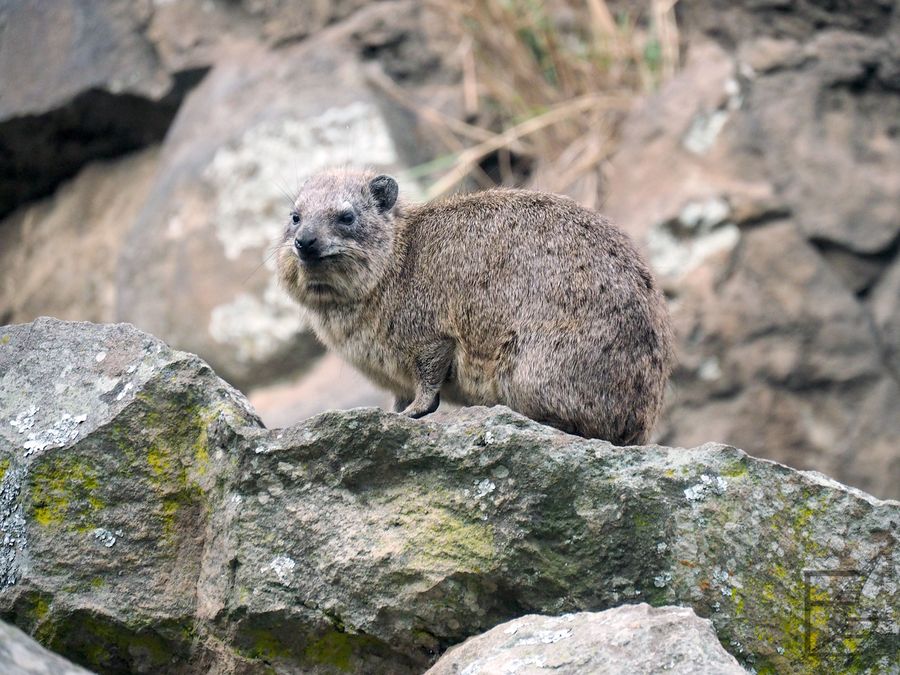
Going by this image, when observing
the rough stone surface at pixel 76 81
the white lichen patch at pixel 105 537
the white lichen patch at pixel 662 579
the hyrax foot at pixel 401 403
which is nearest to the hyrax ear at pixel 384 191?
the hyrax foot at pixel 401 403

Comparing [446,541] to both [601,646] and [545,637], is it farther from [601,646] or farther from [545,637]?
[601,646]

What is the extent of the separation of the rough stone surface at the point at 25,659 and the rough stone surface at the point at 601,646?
1.37m

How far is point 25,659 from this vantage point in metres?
3.72

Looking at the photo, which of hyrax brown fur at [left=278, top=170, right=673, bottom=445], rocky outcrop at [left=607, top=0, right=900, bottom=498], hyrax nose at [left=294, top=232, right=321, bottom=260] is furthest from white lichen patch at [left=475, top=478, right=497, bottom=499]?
rocky outcrop at [left=607, top=0, right=900, bottom=498]

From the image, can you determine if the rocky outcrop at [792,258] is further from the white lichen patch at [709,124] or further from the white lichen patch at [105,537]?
the white lichen patch at [105,537]

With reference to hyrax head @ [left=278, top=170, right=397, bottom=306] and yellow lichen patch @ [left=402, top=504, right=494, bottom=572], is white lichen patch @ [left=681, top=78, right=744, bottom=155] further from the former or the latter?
yellow lichen patch @ [left=402, top=504, right=494, bottom=572]

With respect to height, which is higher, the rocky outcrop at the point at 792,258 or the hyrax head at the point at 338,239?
the hyrax head at the point at 338,239

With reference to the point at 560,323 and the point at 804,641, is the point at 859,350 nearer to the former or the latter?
the point at 560,323

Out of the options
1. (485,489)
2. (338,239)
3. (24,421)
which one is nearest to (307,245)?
(338,239)

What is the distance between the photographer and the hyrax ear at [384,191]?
286 inches

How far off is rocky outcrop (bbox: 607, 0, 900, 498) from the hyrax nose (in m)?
4.59

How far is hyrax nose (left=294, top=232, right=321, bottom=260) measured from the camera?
6.70m

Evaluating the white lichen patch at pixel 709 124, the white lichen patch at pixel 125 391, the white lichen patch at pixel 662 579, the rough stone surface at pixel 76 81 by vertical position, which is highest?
the white lichen patch at pixel 125 391

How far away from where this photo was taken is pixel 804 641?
4789mm
